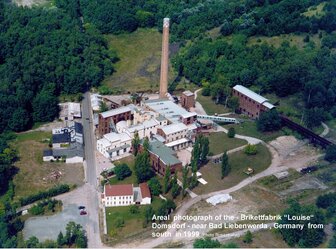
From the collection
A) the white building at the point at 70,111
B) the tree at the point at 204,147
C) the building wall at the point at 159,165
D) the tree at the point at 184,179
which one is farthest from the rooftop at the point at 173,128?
the white building at the point at 70,111

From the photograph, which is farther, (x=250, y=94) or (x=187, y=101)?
(x=187, y=101)

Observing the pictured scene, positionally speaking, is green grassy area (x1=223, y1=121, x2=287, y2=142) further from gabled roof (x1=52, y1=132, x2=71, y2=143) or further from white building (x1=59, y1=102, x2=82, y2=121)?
gabled roof (x1=52, y1=132, x2=71, y2=143)

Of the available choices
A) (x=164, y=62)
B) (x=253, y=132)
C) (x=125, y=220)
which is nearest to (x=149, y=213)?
(x=125, y=220)

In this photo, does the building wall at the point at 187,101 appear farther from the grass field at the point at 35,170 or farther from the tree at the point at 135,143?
the grass field at the point at 35,170

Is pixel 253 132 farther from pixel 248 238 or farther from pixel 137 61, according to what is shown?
pixel 137 61

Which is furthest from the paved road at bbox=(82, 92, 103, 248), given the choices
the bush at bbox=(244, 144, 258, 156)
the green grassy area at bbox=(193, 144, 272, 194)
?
the bush at bbox=(244, 144, 258, 156)

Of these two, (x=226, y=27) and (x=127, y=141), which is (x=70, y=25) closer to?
(x=226, y=27)

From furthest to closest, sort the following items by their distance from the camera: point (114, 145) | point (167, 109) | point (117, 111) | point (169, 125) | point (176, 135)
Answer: point (167, 109) < point (117, 111) < point (169, 125) < point (176, 135) < point (114, 145)
